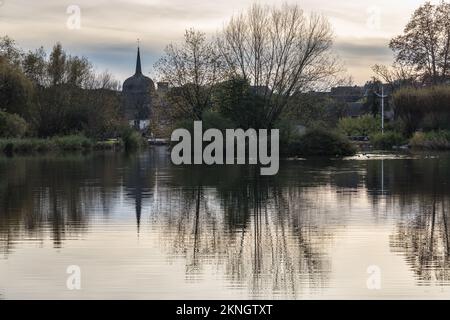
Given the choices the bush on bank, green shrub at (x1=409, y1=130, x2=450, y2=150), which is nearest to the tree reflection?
the bush on bank

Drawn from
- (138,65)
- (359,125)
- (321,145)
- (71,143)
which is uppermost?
(138,65)

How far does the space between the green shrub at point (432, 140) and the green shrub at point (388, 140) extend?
9.15 ft

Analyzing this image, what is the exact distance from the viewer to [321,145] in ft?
156

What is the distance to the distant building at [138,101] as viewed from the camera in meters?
131

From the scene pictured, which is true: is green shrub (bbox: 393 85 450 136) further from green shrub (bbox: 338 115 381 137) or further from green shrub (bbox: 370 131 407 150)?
green shrub (bbox: 338 115 381 137)

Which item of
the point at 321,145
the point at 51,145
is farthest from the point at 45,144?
the point at 321,145

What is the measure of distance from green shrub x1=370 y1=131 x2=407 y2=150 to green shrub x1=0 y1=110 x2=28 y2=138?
101 feet

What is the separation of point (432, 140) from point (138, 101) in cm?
8280

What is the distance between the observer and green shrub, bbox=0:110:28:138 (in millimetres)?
59844

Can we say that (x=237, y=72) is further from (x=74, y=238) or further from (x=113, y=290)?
(x=113, y=290)

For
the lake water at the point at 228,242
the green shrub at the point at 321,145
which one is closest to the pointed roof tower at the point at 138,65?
the green shrub at the point at 321,145

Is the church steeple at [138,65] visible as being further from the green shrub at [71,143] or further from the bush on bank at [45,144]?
the green shrub at [71,143]

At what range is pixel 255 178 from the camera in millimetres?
27406

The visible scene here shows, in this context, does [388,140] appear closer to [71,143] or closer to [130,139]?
[130,139]
